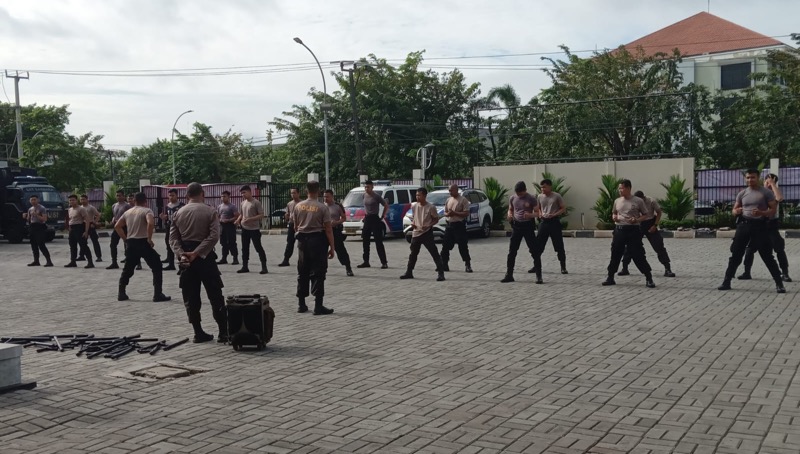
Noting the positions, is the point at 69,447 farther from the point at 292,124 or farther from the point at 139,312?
the point at 292,124

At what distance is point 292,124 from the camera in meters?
52.9

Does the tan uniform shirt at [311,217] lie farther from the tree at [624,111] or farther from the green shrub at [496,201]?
the tree at [624,111]

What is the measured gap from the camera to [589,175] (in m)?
30.1

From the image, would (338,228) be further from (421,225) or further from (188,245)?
(188,245)

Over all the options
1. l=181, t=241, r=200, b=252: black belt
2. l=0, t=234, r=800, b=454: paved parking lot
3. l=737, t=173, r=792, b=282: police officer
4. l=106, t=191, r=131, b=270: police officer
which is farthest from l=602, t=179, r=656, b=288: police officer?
l=106, t=191, r=131, b=270: police officer

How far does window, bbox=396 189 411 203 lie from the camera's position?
92.7 feet

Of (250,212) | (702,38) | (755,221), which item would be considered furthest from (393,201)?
(702,38)

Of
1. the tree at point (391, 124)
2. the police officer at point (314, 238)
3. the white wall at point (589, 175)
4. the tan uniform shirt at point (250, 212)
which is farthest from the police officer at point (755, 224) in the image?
the tree at point (391, 124)

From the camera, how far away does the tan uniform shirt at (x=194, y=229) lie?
9.09 metres

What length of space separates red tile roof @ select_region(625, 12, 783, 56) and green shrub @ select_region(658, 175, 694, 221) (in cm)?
3388

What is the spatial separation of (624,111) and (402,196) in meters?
17.4

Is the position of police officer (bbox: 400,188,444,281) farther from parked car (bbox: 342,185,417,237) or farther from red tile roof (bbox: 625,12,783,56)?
red tile roof (bbox: 625,12,783,56)

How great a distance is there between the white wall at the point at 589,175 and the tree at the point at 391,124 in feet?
59.3

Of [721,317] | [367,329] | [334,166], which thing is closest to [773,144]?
[334,166]
